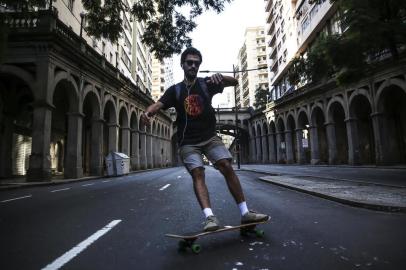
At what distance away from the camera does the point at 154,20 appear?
15.2m

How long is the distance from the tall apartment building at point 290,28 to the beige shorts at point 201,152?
29232 millimetres

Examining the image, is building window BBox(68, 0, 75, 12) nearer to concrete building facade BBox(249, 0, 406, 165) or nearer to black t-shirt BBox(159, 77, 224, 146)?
concrete building facade BBox(249, 0, 406, 165)

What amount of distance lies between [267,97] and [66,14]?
5533 cm

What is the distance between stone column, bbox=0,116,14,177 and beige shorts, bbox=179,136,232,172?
897 inches

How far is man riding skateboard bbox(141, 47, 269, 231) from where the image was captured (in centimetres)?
452

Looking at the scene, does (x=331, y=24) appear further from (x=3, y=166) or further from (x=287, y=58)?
(x=3, y=166)

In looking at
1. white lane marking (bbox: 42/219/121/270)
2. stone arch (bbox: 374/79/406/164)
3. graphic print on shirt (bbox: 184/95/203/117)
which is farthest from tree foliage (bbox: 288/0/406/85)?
stone arch (bbox: 374/79/406/164)

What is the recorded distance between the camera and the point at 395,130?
2956 centimetres

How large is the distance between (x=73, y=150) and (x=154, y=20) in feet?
38.5

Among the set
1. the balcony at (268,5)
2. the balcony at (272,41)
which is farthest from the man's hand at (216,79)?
the balcony at (268,5)

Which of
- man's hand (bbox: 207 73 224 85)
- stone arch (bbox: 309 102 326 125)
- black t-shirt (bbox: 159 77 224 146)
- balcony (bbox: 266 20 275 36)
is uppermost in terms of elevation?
balcony (bbox: 266 20 275 36)

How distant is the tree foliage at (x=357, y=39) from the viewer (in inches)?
503

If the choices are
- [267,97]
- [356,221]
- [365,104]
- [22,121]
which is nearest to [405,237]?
[356,221]

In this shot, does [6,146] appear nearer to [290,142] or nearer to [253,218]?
[253,218]
